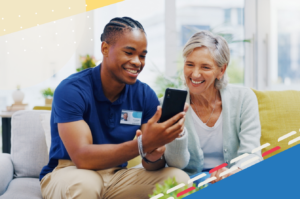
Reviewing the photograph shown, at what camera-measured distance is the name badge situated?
1314 millimetres

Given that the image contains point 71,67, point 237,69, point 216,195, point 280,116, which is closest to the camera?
point 216,195

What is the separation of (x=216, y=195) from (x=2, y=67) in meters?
2.60

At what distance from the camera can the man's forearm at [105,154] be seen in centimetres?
106

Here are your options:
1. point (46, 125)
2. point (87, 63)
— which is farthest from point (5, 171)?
point (87, 63)

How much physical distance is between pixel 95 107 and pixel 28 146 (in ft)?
2.02

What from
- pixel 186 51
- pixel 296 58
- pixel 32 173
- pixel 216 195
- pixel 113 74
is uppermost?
pixel 296 58

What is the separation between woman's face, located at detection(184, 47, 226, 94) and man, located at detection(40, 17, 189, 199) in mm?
213

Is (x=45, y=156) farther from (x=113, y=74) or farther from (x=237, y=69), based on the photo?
(x=237, y=69)

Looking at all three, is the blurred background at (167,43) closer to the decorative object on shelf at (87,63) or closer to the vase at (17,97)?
the decorative object on shelf at (87,63)

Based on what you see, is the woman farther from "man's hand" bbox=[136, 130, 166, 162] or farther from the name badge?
the name badge

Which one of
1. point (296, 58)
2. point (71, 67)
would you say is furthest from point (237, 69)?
point (71, 67)

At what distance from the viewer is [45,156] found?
161 cm

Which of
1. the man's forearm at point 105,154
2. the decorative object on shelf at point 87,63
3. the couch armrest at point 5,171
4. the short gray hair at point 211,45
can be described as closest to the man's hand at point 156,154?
the man's forearm at point 105,154

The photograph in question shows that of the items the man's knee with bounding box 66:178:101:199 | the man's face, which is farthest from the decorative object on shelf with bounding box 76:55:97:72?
the man's knee with bounding box 66:178:101:199
